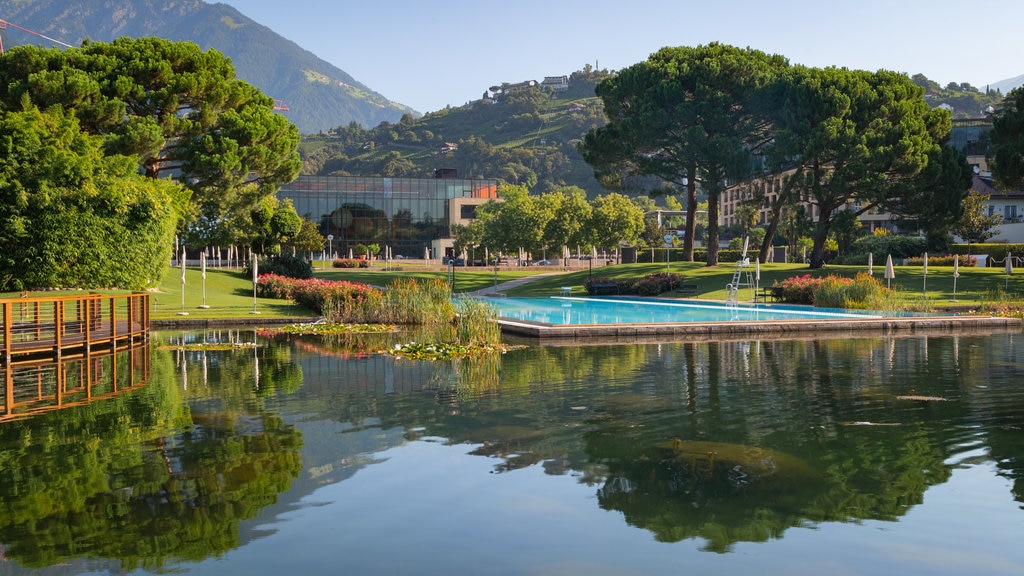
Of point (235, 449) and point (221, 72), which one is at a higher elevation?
point (221, 72)

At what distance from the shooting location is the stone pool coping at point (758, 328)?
979 inches

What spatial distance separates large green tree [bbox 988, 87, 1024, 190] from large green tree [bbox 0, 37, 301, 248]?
116 ft

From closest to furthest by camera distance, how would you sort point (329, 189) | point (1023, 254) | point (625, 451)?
point (625, 451) → point (1023, 254) → point (329, 189)

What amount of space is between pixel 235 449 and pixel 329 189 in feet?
324

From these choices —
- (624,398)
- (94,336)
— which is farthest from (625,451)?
(94,336)

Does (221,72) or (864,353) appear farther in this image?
(221,72)

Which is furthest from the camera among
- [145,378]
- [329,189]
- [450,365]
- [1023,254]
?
[329,189]

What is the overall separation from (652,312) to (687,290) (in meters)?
9.26

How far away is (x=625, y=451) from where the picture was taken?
10.1 meters

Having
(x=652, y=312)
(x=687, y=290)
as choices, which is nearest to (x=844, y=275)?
(x=687, y=290)

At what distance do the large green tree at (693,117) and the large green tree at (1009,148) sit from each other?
12.2m

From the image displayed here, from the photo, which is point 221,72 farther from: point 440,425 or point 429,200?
point 429,200

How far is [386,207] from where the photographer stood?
108875 mm

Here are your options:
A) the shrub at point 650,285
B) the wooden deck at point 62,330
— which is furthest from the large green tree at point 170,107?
the shrub at point 650,285
